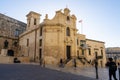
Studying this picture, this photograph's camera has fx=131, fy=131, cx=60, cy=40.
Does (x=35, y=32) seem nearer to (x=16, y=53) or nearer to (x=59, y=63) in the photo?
(x=59, y=63)

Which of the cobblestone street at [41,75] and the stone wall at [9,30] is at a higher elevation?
the stone wall at [9,30]

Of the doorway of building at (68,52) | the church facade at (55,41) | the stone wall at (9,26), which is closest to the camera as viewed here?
the church facade at (55,41)

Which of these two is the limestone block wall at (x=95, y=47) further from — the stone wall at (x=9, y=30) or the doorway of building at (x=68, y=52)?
the stone wall at (x=9, y=30)

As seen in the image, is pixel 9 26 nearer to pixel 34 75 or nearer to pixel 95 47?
pixel 95 47

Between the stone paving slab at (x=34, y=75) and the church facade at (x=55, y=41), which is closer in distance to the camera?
the stone paving slab at (x=34, y=75)

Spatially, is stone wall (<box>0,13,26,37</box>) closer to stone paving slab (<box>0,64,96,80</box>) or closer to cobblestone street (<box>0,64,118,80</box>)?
cobblestone street (<box>0,64,118,80</box>)

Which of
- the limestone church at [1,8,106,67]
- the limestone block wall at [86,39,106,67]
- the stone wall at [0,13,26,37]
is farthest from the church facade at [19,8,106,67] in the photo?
the limestone block wall at [86,39,106,67]

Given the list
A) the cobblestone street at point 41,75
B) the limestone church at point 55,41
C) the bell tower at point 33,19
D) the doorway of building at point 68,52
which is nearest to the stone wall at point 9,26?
the bell tower at point 33,19

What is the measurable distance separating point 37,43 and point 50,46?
3925mm

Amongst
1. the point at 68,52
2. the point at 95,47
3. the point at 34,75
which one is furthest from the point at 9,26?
the point at 34,75

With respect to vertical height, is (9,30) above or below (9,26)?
below

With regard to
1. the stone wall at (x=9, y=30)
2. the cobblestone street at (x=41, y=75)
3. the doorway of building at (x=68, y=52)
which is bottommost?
the cobblestone street at (x=41, y=75)

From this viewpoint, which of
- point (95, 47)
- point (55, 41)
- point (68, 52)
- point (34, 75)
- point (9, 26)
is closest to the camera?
point (34, 75)

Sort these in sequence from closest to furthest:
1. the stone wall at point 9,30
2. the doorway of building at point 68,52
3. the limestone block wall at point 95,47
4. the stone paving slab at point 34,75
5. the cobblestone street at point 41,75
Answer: the stone paving slab at point 34,75 < the cobblestone street at point 41,75 < the doorway of building at point 68,52 < the stone wall at point 9,30 < the limestone block wall at point 95,47
